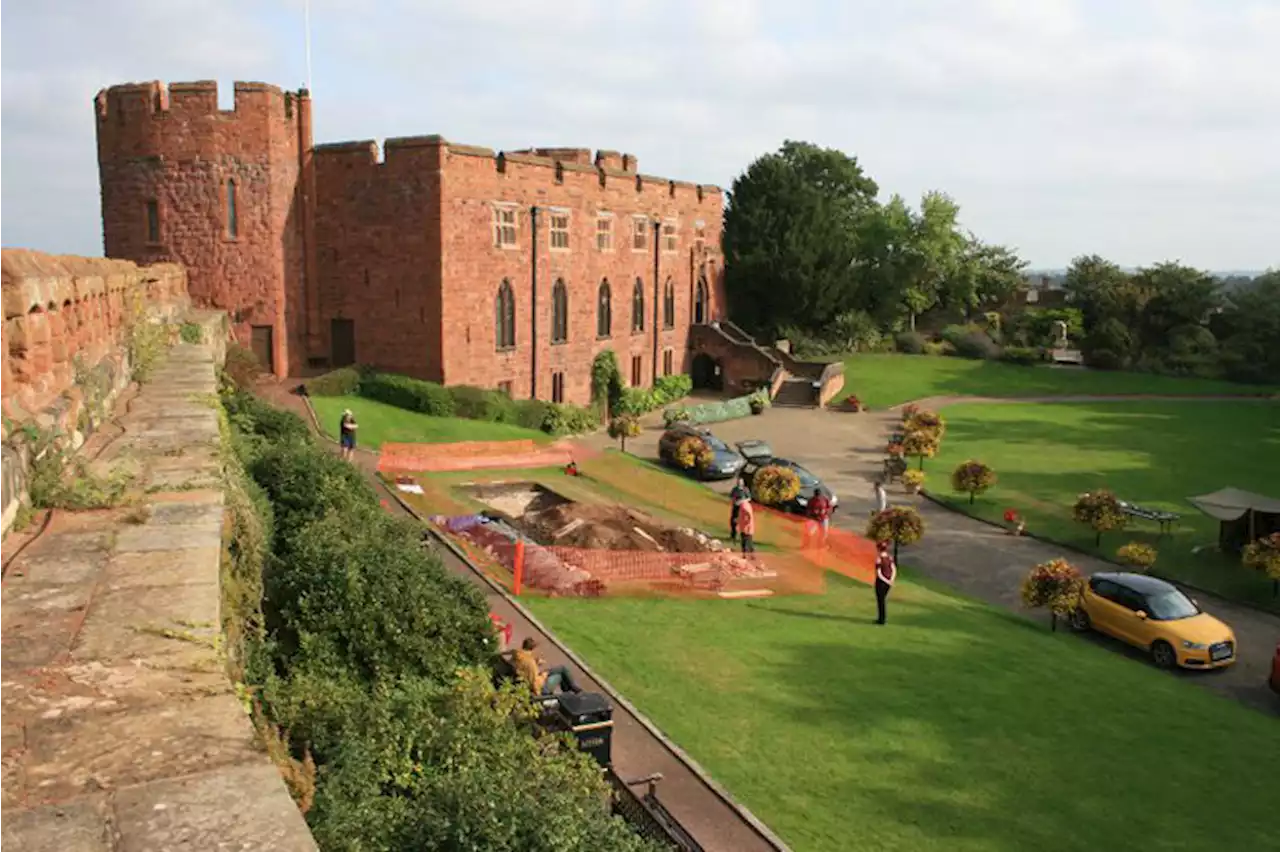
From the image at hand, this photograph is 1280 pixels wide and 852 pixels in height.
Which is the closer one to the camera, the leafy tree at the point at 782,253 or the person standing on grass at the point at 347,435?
the person standing on grass at the point at 347,435

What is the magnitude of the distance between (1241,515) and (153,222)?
32752mm

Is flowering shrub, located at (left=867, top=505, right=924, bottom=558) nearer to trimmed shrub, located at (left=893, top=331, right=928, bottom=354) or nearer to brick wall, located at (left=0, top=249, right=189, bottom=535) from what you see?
brick wall, located at (left=0, top=249, right=189, bottom=535)

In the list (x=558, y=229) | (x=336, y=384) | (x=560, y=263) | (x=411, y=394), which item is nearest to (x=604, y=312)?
(x=560, y=263)

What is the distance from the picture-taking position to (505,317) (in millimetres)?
39312

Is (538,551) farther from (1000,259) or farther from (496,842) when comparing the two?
(1000,259)

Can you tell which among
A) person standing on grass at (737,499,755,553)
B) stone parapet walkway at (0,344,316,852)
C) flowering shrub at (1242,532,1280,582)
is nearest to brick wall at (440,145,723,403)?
person standing on grass at (737,499,755,553)

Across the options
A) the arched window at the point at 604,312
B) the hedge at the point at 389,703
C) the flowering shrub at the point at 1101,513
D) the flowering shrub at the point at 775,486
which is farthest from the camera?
the arched window at the point at 604,312

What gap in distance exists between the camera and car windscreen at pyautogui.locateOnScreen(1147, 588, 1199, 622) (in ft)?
58.9

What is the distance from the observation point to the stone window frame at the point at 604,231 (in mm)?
45469

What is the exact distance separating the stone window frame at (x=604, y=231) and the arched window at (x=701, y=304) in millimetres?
10316

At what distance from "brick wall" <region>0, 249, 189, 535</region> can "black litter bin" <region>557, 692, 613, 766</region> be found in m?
5.31

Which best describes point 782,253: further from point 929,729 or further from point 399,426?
point 929,729

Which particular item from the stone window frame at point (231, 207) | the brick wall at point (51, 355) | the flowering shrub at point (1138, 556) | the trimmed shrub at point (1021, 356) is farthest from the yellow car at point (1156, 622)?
the trimmed shrub at point (1021, 356)

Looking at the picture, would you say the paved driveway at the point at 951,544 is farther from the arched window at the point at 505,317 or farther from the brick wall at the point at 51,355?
the brick wall at the point at 51,355
